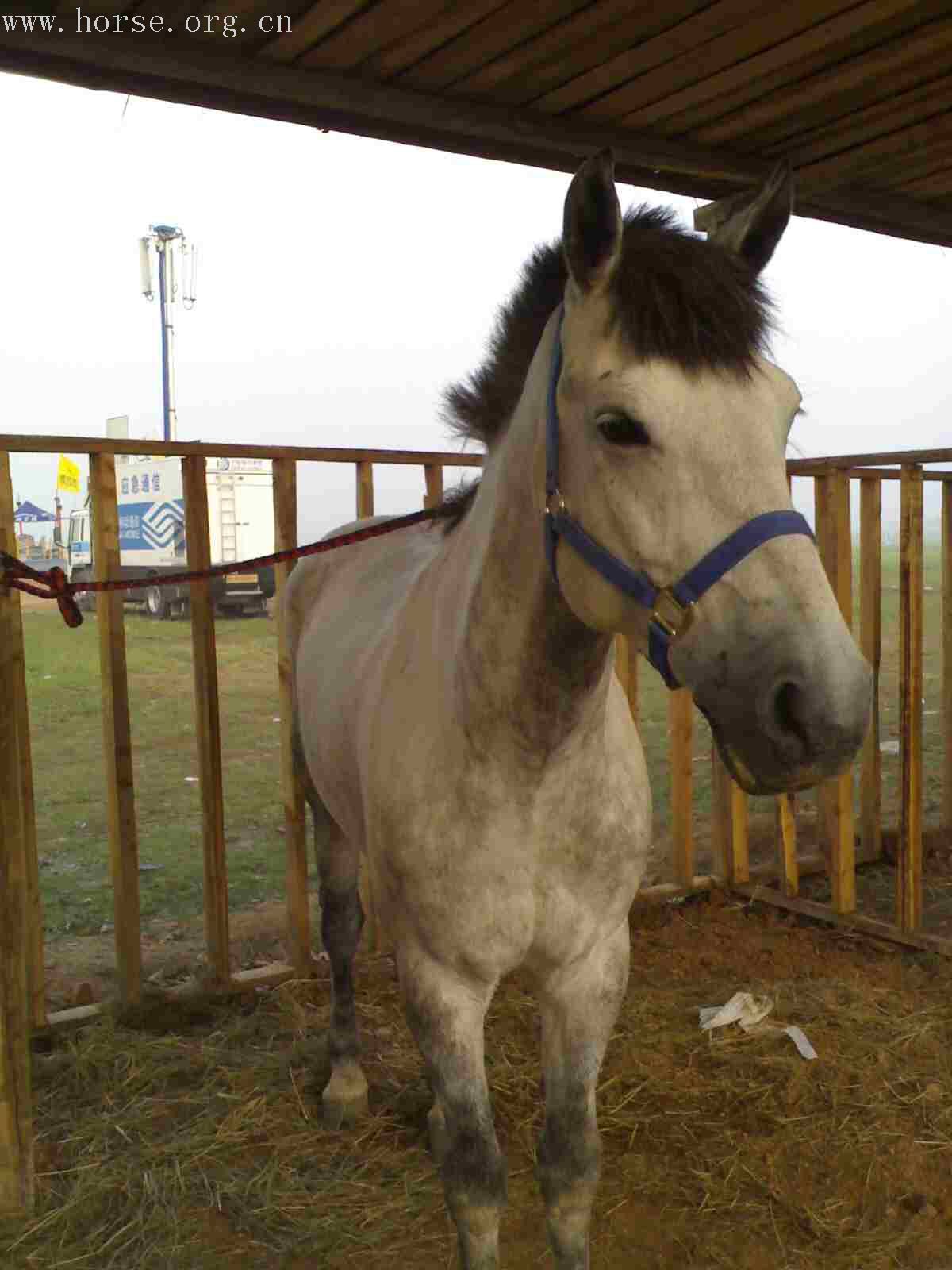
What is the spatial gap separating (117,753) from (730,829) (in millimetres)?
2923

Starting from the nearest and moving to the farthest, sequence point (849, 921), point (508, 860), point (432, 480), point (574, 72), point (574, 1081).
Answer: point (508, 860), point (574, 1081), point (574, 72), point (432, 480), point (849, 921)

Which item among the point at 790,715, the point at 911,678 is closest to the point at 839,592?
the point at 911,678

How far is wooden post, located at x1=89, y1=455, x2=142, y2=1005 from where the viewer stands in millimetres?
3492

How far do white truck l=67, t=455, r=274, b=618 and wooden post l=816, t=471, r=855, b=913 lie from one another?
13464mm

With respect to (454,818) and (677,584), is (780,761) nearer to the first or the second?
(677,584)

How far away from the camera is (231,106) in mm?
2793

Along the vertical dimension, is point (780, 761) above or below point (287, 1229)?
above

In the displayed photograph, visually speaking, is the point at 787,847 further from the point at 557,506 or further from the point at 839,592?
the point at 557,506

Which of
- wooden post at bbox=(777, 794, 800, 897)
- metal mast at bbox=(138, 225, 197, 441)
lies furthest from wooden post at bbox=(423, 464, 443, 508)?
metal mast at bbox=(138, 225, 197, 441)

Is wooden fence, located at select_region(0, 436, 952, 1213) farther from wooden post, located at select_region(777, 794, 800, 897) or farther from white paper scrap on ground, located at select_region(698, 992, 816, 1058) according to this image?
white paper scrap on ground, located at select_region(698, 992, 816, 1058)

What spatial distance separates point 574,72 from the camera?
9.07ft

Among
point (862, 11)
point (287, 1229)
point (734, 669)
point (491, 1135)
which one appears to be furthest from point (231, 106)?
point (287, 1229)

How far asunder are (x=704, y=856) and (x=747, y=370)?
4508 mm

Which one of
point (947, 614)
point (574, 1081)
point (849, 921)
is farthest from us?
point (947, 614)
